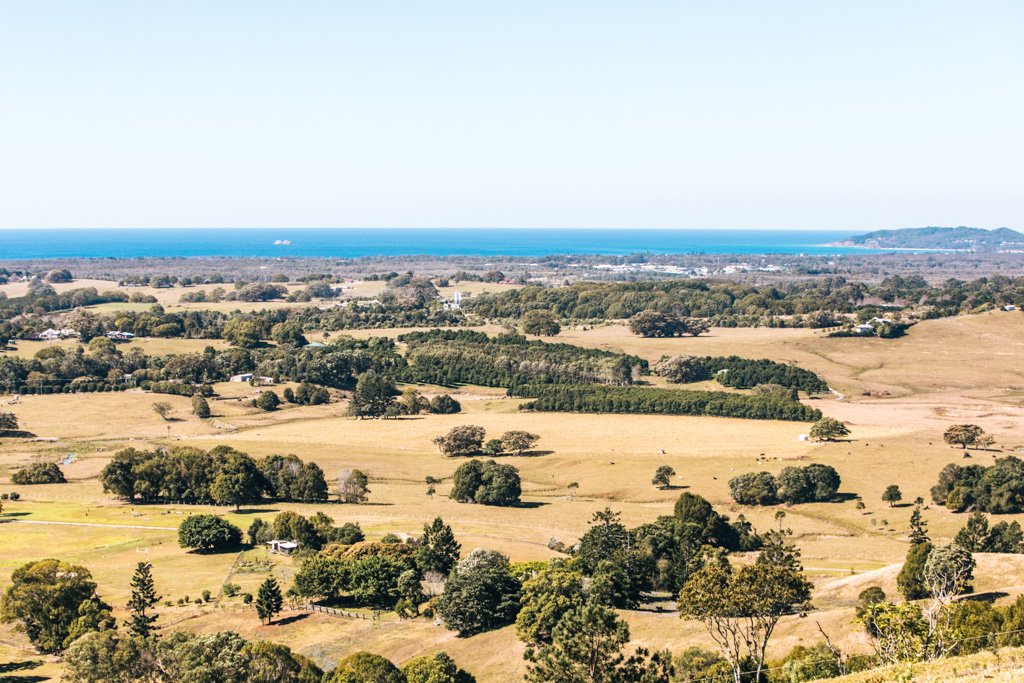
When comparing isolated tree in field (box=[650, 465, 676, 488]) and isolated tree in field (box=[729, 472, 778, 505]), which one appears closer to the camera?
isolated tree in field (box=[729, 472, 778, 505])

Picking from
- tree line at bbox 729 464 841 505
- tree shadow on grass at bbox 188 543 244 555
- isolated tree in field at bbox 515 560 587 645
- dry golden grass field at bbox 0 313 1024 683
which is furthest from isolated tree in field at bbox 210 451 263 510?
tree line at bbox 729 464 841 505

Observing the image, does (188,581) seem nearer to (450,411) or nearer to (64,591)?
(64,591)

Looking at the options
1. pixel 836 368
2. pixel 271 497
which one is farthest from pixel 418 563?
pixel 836 368

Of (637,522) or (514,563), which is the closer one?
(514,563)

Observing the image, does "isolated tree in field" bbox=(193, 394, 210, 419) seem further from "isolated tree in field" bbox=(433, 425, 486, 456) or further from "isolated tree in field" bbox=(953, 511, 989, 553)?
"isolated tree in field" bbox=(953, 511, 989, 553)

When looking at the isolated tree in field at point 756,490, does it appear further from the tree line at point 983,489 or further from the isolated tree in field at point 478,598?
the isolated tree in field at point 478,598

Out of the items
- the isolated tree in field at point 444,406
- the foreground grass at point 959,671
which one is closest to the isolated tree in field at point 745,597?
the foreground grass at point 959,671
